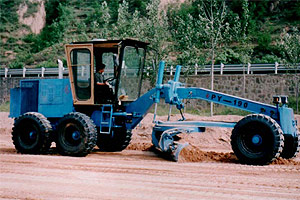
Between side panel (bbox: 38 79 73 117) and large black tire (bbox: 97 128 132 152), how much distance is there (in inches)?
55.6

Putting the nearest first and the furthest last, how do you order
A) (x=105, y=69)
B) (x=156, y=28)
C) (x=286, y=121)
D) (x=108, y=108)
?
(x=286, y=121), (x=108, y=108), (x=105, y=69), (x=156, y=28)

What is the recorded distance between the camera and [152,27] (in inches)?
1228

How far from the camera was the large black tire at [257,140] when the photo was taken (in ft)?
34.9

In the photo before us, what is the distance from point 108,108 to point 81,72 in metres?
1.25

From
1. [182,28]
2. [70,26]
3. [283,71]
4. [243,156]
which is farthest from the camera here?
[70,26]

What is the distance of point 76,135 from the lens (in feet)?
42.0

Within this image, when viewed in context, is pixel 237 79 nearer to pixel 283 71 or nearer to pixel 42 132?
pixel 283 71

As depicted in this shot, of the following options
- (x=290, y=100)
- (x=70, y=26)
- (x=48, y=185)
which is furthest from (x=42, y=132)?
(x=70, y=26)

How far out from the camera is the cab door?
13.1 m

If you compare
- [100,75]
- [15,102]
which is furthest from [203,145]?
[15,102]

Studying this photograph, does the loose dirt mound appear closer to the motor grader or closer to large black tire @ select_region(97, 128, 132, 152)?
the motor grader

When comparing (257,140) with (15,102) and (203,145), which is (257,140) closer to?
(203,145)

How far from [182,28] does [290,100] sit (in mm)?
8418

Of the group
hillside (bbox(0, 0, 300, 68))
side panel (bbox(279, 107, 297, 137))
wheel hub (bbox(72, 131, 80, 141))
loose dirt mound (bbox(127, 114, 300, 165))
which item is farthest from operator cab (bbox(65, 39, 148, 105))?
side panel (bbox(279, 107, 297, 137))
